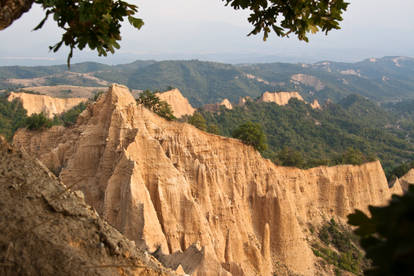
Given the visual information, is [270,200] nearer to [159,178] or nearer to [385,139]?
[159,178]

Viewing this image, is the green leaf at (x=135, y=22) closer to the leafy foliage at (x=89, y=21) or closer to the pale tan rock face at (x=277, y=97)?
the leafy foliage at (x=89, y=21)

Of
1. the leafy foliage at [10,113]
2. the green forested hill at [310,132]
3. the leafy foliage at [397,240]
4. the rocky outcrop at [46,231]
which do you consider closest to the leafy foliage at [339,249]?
the rocky outcrop at [46,231]

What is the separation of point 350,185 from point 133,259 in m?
34.9

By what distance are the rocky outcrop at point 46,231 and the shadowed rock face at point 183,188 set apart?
9102mm

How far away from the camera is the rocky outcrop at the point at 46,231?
217 inches

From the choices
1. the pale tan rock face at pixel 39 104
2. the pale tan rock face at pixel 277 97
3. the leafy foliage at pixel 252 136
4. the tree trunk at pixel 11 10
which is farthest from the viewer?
the pale tan rock face at pixel 277 97

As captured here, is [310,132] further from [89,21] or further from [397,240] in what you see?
[397,240]

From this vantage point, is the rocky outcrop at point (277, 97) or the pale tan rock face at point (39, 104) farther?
the rocky outcrop at point (277, 97)

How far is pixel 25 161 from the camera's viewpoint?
7.52 m

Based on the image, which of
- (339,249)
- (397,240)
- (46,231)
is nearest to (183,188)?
(46,231)

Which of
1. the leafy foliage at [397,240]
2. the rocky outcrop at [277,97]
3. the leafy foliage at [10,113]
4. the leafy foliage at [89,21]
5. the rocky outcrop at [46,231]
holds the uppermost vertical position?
Result: the leafy foliage at [89,21]

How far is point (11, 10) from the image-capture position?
5.07m

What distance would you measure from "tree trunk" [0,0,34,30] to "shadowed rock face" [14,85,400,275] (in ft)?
41.2

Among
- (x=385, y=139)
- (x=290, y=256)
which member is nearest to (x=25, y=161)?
(x=290, y=256)
